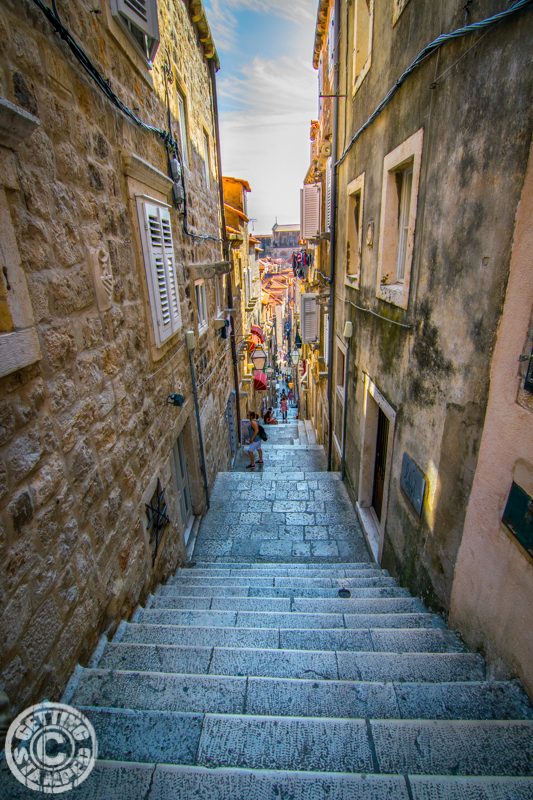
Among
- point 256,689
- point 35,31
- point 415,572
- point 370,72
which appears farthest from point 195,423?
point 370,72

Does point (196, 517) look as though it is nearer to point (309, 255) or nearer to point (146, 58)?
point (146, 58)

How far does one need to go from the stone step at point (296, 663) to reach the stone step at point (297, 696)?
0.64 ft

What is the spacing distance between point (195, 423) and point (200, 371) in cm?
105

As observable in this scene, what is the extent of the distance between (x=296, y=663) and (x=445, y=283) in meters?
3.09

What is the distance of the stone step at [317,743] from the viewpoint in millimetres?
1801

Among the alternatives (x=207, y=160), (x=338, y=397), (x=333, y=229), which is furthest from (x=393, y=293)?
(x=207, y=160)

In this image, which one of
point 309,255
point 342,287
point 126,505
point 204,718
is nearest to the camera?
point 204,718

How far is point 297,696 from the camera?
224 cm

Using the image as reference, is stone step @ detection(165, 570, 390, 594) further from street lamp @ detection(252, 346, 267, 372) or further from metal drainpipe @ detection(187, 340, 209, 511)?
street lamp @ detection(252, 346, 267, 372)

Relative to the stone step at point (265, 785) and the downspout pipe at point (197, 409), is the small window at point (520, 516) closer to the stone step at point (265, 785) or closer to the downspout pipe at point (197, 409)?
the stone step at point (265, 785)

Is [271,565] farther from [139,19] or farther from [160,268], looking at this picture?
[139,19]

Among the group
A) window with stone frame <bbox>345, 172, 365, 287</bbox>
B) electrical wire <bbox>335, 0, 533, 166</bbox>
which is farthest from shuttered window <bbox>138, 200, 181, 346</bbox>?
window with stone frame <bbox>345, 172, 365, 287</bbox>

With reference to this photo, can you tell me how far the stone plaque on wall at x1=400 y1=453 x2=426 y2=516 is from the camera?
→ 11.9 feet

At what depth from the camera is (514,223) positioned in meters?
2.15
